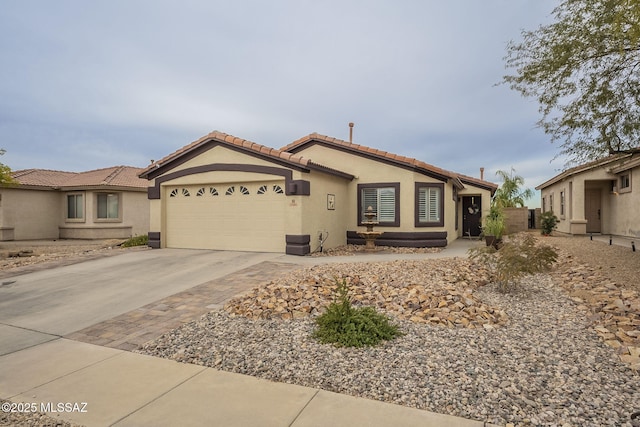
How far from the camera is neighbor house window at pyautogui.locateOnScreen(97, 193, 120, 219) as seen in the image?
2033cm

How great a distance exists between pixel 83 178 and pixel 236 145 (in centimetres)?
1609

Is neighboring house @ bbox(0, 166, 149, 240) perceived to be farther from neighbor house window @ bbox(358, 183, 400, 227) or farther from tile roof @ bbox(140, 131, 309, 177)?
neighbor house window @ bbox(358, 183, 400, 227)

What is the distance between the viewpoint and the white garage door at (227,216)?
38.8 ft

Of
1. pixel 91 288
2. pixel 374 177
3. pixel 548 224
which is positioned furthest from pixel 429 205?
pixel 91 288

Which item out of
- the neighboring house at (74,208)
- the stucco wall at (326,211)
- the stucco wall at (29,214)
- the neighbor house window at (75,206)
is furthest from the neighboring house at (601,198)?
the stucco wall at (29,214)

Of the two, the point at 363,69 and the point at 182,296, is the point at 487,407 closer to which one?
the point at 182,296

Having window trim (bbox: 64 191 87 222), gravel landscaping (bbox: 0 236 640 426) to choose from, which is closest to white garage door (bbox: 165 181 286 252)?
gravel landscaping (bbox: 0 236 640 426)

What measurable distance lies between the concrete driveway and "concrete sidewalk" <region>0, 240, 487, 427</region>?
109 centimetres

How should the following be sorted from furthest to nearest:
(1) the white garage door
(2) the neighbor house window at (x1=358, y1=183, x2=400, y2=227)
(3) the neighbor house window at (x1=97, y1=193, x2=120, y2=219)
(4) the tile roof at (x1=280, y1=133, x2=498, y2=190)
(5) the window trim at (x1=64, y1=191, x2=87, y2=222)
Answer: (3) the neighbor house window at (x1=97, y1=193, x2=120, y2=219) < (5) the window trim at (x1=64, y1=191, x2=87, y2=222) < (2) the neighbor house window at (x1=358, y1=183, x2=400, y2=227) < (4) the tile roof at (x1=280, y1=133, x2=498, y2=190) < (1) the white garage door

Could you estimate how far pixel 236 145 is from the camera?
39.4 ft

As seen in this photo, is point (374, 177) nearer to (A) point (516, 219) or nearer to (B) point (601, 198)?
(A) point (516, 219)

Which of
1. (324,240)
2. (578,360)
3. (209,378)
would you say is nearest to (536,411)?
(578,360)

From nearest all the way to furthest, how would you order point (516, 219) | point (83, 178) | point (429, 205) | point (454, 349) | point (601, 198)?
point (454, 349), point (429, 205), point (601, 198), point (516, 219), point (83, 178)

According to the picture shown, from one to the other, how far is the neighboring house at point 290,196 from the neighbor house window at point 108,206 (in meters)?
8.41
